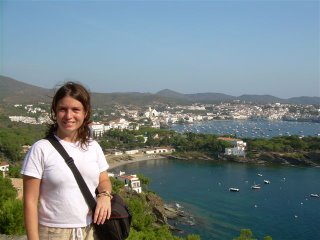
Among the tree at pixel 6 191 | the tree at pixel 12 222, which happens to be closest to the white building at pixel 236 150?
the tree at pixel 6 191

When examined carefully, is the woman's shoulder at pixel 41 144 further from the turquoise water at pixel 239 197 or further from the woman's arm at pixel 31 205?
the turquoise water at pixel 239 197

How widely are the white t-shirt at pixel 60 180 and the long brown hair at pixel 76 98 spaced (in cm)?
3

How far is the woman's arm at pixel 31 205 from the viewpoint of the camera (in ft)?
2.80

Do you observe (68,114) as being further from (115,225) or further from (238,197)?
(238,197)

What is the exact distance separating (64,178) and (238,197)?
45.0 feet

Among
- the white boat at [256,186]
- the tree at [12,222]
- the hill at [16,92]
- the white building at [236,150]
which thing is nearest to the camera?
the tree at [12,222]

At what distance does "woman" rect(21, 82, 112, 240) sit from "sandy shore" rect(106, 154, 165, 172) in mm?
19933

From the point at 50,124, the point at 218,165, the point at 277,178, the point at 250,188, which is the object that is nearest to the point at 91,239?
the point at 50,124

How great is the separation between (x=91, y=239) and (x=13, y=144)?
1927cm

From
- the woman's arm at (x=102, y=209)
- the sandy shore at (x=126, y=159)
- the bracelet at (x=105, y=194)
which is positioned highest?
the bracelet at (x=105, y=194)

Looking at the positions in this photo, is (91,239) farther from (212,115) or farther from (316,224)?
(212,115)

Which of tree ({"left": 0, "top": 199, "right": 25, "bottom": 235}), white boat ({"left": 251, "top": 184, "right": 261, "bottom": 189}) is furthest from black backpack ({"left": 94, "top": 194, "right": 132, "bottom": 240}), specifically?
white boat ({"left": 251, "top": 184, "right": 261, "bottom": 189})

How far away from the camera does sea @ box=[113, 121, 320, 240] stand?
1046cm

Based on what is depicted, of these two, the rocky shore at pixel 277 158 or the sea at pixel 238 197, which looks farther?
the rocky shore at pixel 277 158
